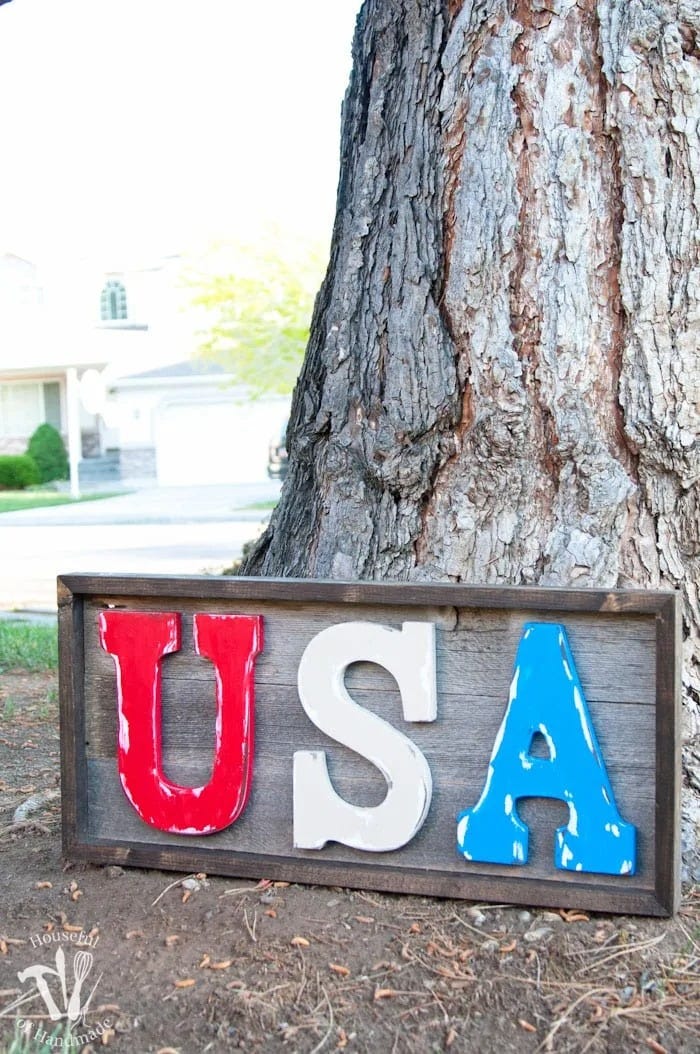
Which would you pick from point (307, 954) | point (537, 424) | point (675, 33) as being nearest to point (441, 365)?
point (537, 424)

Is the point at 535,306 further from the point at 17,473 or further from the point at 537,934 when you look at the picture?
the point at 17,473

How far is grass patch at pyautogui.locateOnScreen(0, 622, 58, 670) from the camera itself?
237 inches

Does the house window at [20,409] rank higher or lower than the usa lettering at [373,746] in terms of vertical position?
higher

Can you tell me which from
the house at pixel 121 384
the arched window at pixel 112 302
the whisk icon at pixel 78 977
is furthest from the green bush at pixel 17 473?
the whisk icon at pixel 78 977

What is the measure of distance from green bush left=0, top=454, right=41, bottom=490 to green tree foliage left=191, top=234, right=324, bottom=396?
8.59 m

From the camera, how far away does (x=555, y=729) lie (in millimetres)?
2447

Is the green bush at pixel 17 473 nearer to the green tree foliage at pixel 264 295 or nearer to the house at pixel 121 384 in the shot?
the house at pixel 121 384

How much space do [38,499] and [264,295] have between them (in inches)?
295

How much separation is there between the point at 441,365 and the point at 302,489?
66 centimetres

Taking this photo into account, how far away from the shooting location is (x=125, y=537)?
15.6 metres

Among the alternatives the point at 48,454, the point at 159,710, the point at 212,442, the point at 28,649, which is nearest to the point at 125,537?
the point at 28,649

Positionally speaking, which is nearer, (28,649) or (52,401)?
(28,649)

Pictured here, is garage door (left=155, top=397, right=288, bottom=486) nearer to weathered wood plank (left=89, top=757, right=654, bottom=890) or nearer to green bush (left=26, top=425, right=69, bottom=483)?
green bush (left=26, top=425, right=69, bottom=483)

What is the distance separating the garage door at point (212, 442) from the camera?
2905 centimetres
